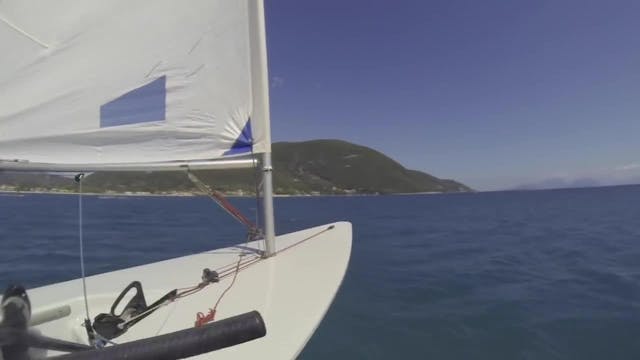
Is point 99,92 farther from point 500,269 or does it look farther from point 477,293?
point 500,269

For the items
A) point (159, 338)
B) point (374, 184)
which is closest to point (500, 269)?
point (159, 338)

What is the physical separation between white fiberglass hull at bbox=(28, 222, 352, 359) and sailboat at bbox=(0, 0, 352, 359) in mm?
16

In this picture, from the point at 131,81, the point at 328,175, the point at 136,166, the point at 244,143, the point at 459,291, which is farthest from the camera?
the point at 328,175

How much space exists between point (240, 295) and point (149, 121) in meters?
1.79

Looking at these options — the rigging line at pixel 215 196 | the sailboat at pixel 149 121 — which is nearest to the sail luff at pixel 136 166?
the sailboat at pixel 149 121

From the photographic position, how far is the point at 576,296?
7668 mm

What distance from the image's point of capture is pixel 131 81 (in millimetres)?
3273

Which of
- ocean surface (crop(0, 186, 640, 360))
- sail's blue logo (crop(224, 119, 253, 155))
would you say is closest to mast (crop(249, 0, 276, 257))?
sail's blue logo (crop(224, 119, 253, 155))

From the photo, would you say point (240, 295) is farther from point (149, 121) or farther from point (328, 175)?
point (328, 175)

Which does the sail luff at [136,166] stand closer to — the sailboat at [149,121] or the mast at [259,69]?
the sailboat at [149,121]

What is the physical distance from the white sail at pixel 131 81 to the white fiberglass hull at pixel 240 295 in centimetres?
131

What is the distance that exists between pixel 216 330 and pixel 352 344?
4.64 m

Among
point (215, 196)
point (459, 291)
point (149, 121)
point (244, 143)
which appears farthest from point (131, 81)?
point (459, 291)

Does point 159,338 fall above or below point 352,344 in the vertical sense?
above
